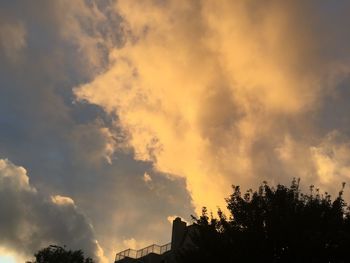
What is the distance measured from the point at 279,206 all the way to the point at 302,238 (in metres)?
2.87

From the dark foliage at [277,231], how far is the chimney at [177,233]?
1803cm

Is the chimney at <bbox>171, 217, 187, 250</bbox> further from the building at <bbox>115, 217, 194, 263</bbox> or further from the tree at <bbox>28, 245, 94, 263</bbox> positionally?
the tree at <bbox>28, 245, 94, 263</bbox>

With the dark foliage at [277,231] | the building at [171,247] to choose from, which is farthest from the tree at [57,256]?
the dark foliage at [277,231]

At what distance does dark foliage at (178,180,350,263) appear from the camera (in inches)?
883

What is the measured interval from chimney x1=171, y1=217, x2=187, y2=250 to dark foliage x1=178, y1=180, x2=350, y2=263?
710 inches

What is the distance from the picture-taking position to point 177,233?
149ft

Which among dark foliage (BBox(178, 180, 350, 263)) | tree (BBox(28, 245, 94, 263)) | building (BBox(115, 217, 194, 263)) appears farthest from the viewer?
tree (BBox(28, 245, 94, 263))

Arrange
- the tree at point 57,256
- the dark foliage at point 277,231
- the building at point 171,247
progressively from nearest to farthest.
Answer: the dark foliage at point 277,231, the building at point 171,247, the tree at point 57,256

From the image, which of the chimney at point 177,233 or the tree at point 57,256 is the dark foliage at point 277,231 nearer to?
the chimney at point 177,233

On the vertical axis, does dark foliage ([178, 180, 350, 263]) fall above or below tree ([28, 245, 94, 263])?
below

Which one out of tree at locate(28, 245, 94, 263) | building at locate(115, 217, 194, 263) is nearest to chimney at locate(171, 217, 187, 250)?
building at locate(115, 217, 194, 263)

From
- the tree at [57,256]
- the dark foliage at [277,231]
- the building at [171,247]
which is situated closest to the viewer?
the dark foliage at [277,231]

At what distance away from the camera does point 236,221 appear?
26156 millimetres

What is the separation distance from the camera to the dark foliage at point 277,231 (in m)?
22.4
